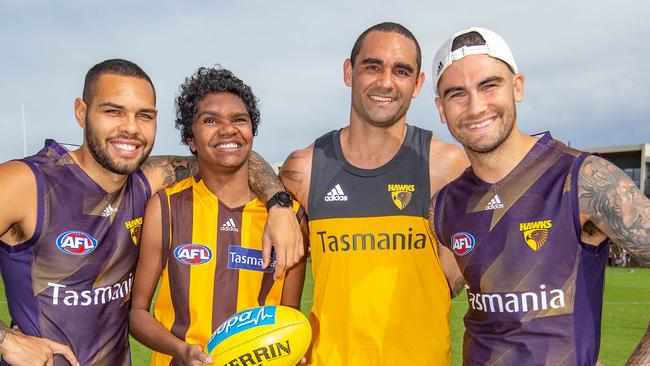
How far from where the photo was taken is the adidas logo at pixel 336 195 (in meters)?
4.07

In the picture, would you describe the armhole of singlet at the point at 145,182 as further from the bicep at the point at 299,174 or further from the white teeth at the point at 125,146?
the bicep at the point at 299,174

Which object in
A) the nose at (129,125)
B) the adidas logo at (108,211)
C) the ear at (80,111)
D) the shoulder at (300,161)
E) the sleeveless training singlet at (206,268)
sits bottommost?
the sleeveless training singlet at (206,268)

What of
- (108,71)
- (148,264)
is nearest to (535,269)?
(148,264)

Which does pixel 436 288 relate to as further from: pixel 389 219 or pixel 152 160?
pixel 152 160

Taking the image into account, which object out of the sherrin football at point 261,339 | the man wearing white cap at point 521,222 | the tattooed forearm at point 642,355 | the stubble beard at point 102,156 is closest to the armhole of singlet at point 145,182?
the stubble beard at point 102,156

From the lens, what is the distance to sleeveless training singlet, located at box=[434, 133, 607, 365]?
3096mm

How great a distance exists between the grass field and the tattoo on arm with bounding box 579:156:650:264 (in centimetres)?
585

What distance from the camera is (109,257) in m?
3.83

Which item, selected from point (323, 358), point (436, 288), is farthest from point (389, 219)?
point (323, 358)

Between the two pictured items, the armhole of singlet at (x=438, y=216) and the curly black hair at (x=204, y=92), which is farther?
the curly black hair at (x=204, y=92)

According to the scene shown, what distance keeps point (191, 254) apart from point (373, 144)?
4.93ft

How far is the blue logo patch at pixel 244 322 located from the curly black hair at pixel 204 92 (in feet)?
5.13

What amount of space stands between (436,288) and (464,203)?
714 millimetres

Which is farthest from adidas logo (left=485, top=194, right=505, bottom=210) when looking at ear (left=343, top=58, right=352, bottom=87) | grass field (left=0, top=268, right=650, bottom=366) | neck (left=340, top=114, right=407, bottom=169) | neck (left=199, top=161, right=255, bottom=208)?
grass field (left=0, top=268, right=650, bottom=366)
